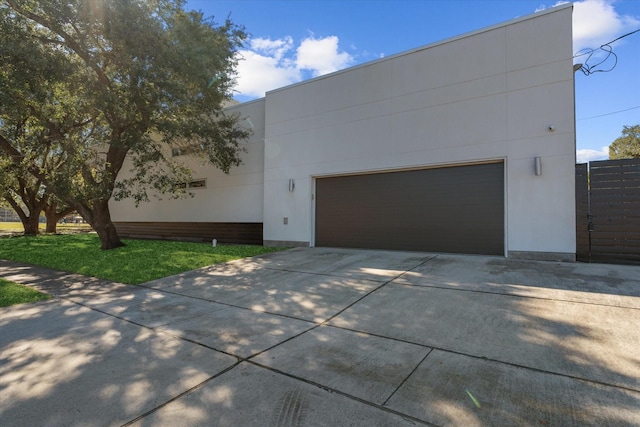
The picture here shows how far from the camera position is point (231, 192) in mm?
14414

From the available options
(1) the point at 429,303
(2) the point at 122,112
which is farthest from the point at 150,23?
(1) the point at 429,303

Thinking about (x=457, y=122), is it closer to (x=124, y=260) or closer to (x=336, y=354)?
(x=336, y=354)

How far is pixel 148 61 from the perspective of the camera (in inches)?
380

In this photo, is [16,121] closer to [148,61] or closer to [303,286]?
[148,61]

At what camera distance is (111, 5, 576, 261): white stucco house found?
817 cm

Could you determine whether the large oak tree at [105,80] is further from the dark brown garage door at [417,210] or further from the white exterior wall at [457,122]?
the dark brown garage door at [417,210]

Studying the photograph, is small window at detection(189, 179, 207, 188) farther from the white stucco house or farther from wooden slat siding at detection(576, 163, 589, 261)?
wooden slat siding at detection(576, 163, 589, 261)

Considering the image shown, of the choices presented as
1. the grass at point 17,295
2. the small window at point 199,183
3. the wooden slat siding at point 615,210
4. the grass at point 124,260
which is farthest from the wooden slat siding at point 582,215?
the small window at point 199,183

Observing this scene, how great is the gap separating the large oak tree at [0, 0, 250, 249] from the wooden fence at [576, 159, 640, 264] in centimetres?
1082

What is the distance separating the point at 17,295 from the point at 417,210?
9.33m

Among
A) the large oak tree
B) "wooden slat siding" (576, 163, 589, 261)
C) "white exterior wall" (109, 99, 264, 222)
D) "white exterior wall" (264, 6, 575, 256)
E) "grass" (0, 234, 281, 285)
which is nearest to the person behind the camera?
"wooden slat siding" (576, 163, 589, 261)

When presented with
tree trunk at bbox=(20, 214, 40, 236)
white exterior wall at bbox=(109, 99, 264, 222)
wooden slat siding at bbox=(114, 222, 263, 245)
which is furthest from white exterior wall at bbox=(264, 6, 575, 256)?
tree trunk at bbox=(20, 214, 40, 236)

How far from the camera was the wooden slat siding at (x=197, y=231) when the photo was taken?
45.0ft

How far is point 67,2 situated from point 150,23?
1.85 m
